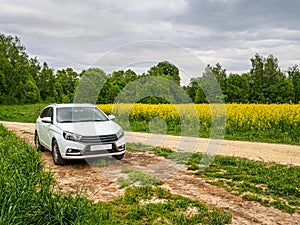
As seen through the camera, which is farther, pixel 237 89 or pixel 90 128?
pixel 237 89

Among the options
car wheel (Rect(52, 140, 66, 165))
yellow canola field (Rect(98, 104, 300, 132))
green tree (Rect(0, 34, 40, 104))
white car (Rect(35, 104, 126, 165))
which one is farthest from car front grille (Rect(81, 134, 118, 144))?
green tree (Rect(0, 34, 40, 104))

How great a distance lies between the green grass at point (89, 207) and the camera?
12.1 ft

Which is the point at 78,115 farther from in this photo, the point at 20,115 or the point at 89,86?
the point at 20,115

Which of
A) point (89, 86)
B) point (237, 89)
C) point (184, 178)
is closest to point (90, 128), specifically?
point (184, 178)

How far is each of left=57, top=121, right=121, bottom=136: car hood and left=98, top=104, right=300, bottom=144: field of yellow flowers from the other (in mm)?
6367

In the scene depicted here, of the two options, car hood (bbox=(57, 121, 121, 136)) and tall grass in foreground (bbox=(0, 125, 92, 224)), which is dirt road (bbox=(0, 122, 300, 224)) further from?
car hood (bbox=(57, 121, 121, 136))

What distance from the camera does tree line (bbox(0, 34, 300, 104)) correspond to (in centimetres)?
1291

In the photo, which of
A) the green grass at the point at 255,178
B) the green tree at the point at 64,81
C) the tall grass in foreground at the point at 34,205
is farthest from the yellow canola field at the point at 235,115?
the green tree at the point at 64,81

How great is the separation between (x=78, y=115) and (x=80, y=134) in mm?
1281

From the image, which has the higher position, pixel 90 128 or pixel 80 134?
pixel 90 128

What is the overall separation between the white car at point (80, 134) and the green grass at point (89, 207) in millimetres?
1611

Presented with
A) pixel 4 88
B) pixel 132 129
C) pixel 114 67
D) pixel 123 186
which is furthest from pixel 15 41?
pixel 123 186

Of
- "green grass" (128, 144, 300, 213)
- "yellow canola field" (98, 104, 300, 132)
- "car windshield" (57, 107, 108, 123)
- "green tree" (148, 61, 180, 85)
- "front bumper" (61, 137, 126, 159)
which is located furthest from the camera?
"yellow canola field" (98, 104, 300, 132)

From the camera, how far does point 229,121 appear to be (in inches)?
580
